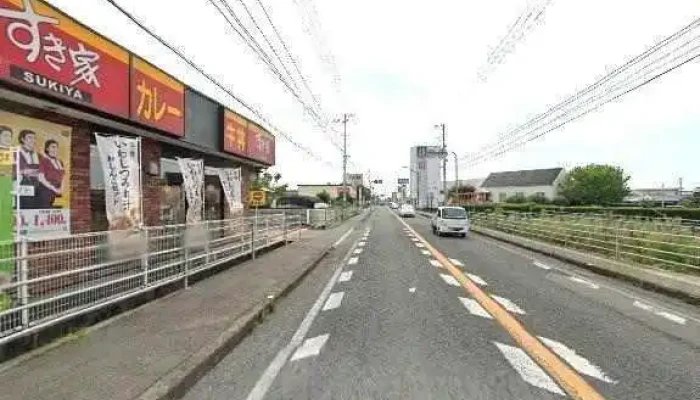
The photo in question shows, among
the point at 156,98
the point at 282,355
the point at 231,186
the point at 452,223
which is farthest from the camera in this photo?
the point at 452,223

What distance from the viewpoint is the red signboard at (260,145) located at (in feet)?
68.2

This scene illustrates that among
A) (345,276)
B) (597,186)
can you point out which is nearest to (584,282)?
(345,276)

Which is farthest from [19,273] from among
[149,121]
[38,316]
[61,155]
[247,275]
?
[247,275]

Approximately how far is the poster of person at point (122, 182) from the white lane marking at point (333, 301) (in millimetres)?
2971

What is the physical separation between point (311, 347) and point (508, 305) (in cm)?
414

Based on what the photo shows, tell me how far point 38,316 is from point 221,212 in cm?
1347

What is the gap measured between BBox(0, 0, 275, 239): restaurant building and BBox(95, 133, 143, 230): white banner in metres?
0.63

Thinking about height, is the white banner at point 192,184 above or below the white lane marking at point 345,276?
above

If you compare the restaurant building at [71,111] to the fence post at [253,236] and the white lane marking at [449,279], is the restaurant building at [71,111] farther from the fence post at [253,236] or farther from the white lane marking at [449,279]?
the white lane marking at [449,279]

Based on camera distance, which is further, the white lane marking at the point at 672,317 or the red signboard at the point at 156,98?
the red signboard at the point at 156,98

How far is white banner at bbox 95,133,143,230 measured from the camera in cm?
966

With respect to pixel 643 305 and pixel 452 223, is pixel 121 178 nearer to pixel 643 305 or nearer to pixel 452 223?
pixel 643 305

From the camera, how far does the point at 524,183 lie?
413 ft

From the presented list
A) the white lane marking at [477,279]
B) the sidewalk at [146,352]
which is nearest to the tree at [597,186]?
the white lane marking at [477,279]
